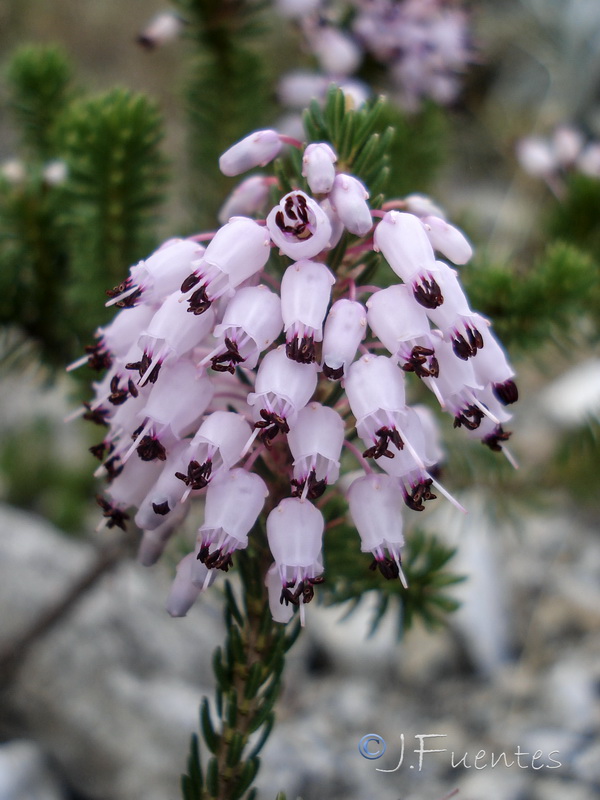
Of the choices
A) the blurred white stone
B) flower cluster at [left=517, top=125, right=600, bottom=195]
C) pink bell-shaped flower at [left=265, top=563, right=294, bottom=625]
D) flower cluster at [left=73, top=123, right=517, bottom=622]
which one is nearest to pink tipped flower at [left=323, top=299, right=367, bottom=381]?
flower cluster at [left=73, top=123, right=517, bottom=622]

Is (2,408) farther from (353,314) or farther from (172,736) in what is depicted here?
(353,314)

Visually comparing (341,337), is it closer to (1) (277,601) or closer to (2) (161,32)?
(1) (277,601)

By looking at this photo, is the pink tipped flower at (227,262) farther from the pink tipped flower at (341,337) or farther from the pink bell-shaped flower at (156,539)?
the pink bell-shaped flower at (156,539)

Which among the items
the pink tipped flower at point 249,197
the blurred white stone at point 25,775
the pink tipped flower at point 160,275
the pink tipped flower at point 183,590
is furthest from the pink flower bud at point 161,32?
the blurred white stone at point 25,775

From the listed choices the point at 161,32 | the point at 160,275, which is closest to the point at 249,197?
the point at 160,275

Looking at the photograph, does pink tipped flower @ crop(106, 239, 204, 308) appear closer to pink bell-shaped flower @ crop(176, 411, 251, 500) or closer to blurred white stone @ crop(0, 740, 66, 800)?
pink bell-shaped flower @ crop(176, 411, 251, 500)

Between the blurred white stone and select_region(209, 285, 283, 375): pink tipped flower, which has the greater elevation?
select_region(209, 285, 283, 375): pink tipped flower
